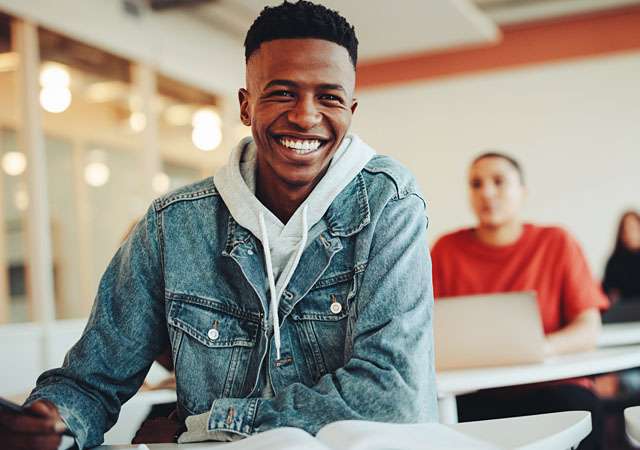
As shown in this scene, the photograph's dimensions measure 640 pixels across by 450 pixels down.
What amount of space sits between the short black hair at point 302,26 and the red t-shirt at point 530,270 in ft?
4.98

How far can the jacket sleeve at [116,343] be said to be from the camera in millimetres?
1176

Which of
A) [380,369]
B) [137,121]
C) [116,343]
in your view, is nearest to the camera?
[380,369]

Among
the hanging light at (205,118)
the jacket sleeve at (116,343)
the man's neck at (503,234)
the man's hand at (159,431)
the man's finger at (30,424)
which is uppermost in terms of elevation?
the hanging light at (205,118)

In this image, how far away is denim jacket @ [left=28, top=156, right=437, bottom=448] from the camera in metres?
1.17

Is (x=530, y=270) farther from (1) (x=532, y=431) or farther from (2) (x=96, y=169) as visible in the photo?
(2) (x=96, y=169)

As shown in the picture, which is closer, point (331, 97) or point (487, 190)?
point (331, 97)

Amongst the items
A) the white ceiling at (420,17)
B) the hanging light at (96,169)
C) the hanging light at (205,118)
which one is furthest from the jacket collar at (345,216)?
the hanging light at (205,118)

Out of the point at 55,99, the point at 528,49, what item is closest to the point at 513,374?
the point at 55,99

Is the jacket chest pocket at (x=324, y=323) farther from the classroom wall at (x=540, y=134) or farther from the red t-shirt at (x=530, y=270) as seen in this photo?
the classroom wall at (x=540, y=134)

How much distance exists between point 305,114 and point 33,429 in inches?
27.0

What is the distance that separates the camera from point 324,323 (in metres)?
1.24

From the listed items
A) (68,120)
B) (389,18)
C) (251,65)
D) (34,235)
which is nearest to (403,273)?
(251,65)

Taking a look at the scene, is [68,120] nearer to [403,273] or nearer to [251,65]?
[251,65]

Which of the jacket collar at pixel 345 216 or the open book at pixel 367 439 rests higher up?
the jacket collar at pixel 345 216
